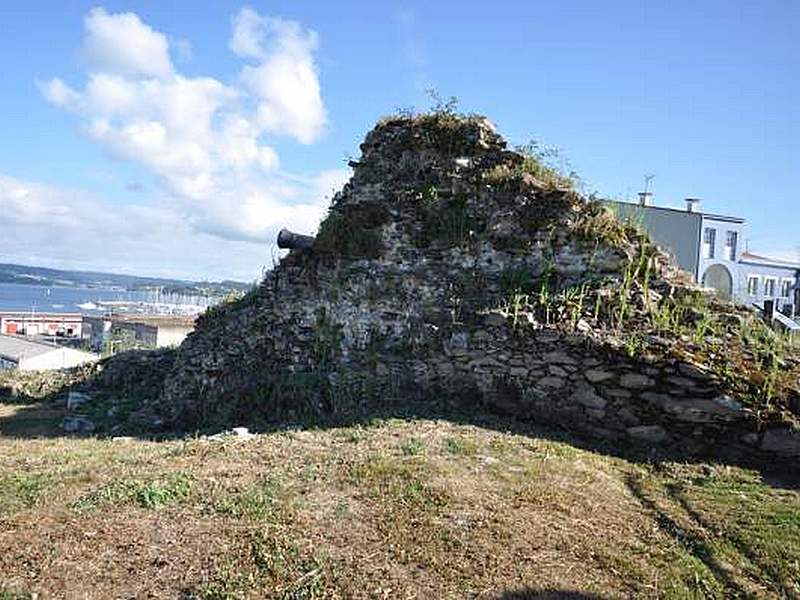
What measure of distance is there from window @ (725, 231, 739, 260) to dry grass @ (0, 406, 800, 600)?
35.4 m

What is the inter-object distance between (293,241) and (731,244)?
34486 mm

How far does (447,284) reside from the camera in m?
9.58

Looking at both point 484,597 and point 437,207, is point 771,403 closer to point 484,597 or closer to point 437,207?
point 484,597

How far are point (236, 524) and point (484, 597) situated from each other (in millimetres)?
1896

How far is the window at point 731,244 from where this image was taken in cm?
3778

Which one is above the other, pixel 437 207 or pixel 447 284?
pixel 437 207

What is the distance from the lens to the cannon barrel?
10869mm

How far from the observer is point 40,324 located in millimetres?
70312

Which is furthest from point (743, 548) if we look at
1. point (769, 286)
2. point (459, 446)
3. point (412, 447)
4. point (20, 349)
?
point (769, 286)

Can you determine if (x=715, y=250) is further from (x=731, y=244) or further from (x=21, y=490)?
(x=21, y=490)

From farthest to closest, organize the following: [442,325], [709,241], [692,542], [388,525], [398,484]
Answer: [709,241]
[442,325]
[398,484]
[692,542]
[388,525]

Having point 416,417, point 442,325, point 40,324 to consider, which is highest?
point 442,325

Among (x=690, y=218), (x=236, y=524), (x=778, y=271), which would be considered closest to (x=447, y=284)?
(x=236, y=524)

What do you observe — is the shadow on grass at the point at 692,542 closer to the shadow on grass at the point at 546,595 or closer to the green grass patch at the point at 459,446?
the shadow on grass at the point at 546,595
